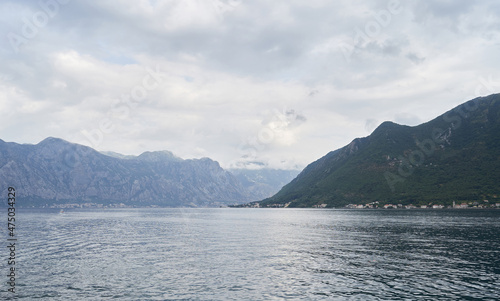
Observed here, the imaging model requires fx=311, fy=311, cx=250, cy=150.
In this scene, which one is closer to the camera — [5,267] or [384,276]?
[384,276]

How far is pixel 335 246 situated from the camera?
89938 mm

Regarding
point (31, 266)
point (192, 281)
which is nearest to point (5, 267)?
point (31, 266)

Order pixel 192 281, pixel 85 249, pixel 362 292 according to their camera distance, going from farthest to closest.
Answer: pixel 85 249, pixel 192 281, pixel 362 292

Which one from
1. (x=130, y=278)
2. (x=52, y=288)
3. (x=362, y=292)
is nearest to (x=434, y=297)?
(x=362, y=292)

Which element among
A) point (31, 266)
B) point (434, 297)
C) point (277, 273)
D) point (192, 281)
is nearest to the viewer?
point (434, 297)

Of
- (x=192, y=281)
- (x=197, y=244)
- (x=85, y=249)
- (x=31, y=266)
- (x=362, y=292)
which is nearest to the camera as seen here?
(x=362, y=292)

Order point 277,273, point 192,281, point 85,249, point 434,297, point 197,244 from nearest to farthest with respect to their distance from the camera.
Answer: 1. point 434,297
2. point 192,281
3. point 277,273
4. point 85,249
5. point 197,244

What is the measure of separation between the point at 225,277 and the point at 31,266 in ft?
132

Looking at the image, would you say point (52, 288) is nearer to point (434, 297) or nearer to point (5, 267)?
point (5, 267)

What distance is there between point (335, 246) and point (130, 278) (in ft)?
192

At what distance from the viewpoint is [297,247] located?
90188 mm

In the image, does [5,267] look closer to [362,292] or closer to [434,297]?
[362,292]

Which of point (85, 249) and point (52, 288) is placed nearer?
point (52, 288)

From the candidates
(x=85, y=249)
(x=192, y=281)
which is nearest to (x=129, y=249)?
(x=85, y=249)
